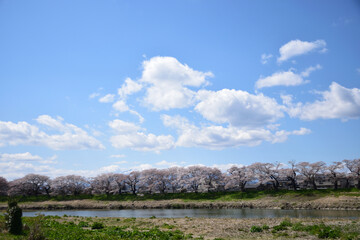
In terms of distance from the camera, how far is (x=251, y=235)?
727 inches

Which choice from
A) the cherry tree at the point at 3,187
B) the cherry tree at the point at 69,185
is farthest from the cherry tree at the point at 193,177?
the cherry tree at the point at 3,187

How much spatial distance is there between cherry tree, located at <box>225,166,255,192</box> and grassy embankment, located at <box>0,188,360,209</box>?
613 centimetres

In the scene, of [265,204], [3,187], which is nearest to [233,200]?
[265,204]

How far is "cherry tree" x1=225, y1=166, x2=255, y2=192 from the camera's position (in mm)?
74188

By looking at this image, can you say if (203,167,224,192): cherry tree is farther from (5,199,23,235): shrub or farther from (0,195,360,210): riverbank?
(5,199,23,235): shrub

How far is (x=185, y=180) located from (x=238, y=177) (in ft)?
54.5

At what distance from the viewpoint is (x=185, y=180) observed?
80.4m

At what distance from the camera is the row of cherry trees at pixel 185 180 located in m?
69.2

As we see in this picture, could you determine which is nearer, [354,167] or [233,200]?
[233,200]

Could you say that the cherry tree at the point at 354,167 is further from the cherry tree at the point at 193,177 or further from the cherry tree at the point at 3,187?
the cherry tree at the point at 3,187

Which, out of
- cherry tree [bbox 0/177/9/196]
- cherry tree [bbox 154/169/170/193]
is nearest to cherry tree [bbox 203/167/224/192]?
cherry tree [bbox 154/169/170/193]

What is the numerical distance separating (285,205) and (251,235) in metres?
34.8

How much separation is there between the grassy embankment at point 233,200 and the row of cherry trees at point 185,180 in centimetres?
652

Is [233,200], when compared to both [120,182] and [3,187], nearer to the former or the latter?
[120,182]
